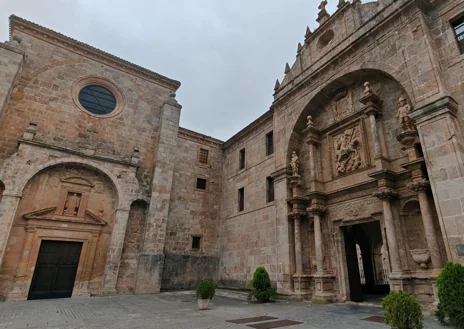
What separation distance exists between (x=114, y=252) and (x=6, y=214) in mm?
4559

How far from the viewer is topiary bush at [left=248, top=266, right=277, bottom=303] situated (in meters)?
10.1

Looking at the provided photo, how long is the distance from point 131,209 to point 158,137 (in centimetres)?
451

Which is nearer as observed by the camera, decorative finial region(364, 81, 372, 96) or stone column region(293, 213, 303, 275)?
decorative finial region(364, 81, 372, 96)

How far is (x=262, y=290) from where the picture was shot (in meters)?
10.3

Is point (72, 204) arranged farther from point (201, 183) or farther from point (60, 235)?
point (201, 183)

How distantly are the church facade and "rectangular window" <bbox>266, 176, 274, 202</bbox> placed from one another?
0.20m

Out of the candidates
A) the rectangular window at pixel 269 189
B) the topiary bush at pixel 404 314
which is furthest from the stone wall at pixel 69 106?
the topiary bush at pixel 404 314

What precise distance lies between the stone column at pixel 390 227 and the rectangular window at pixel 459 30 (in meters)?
4.79

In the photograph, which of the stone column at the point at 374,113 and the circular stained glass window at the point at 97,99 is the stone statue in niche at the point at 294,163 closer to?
the stone column at the point at 374,113

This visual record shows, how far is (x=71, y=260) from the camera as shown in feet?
40.8

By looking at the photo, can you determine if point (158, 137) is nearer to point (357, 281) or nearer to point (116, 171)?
point (116, 171)

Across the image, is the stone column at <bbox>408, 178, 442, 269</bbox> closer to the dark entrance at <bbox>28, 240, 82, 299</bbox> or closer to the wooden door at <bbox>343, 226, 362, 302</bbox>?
the wooden door at <bbox>343, 226, 362, 302</bbox>

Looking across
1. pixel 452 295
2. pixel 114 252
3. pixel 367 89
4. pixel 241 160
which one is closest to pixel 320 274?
pixel 452 295

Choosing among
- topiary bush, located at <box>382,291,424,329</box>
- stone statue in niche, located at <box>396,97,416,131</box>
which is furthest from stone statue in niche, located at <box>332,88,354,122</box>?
topiary bush, located at <box>382,291,424,329</box>
